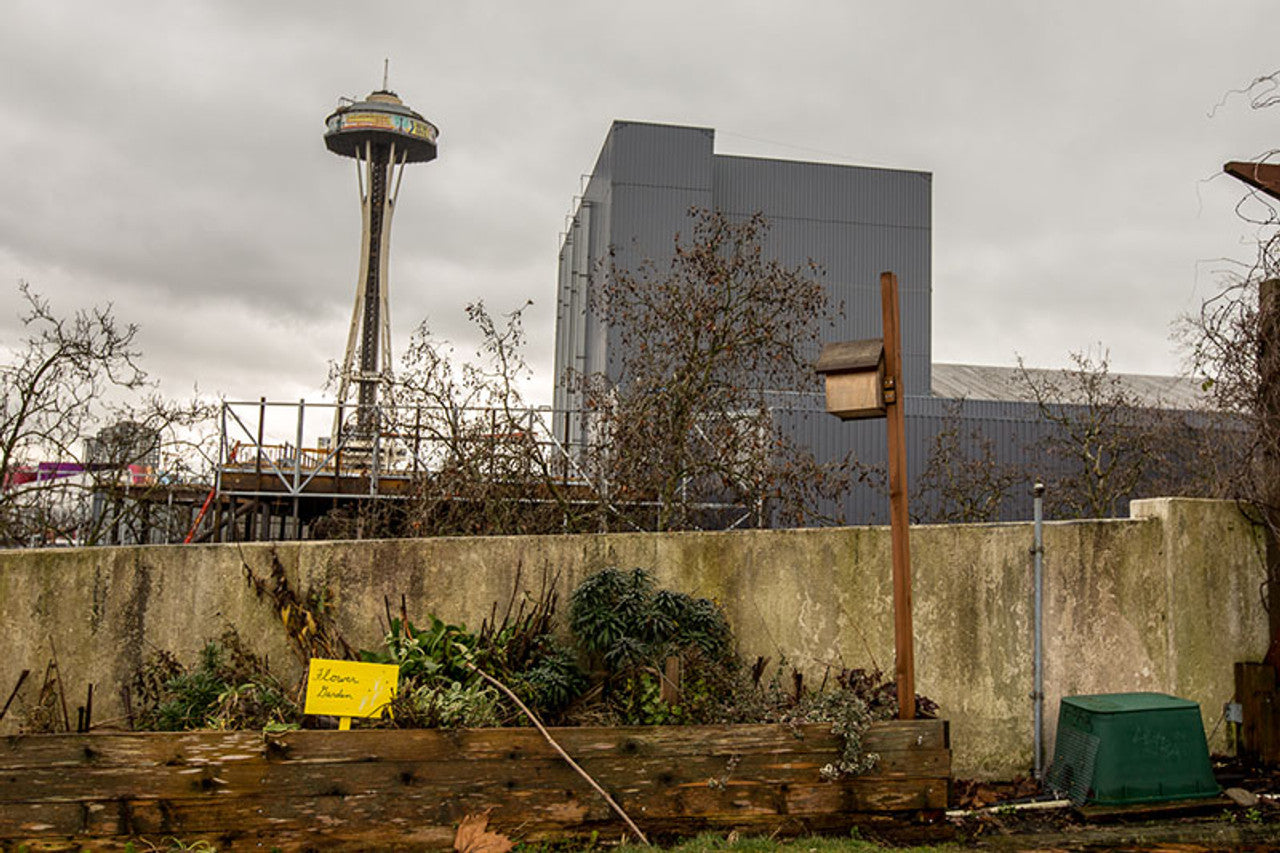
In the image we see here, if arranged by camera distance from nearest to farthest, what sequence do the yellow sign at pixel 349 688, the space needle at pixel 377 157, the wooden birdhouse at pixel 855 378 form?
the yellow sign at pixel 349 688, the wooden birdhouse at pixel 855 378, the space needle at pixel 377 157

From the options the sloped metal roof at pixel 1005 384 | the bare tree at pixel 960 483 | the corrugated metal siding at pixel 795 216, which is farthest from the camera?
the sloped metal roof at pixel 1005 384

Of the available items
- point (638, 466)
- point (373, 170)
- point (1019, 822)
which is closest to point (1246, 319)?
point (1019, 822)

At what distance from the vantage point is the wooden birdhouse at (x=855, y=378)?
544cm

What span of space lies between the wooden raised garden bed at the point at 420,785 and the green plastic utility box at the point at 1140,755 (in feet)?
3.54

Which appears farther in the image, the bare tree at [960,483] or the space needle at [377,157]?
the space needle at [377,157]

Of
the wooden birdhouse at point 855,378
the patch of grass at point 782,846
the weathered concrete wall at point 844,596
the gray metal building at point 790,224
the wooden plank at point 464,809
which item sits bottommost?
the patch of grass at point 782,846

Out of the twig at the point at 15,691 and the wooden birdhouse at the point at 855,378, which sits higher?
the wooden birdhouse at the point at 855,378

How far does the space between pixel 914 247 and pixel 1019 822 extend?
28.4 m

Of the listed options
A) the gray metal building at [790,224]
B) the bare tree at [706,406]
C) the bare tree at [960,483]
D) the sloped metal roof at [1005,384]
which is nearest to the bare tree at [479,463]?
the bare tree at [706,406]

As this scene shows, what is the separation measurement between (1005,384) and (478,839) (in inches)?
1268

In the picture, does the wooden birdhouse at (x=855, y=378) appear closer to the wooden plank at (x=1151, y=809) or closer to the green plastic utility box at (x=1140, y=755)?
the green plastic utility box at (x=1140, y=755)

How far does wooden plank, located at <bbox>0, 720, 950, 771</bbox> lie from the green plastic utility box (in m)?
1.10

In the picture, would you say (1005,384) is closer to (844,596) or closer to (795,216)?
(795,216)

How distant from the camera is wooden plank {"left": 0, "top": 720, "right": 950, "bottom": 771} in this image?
16.0 feet
